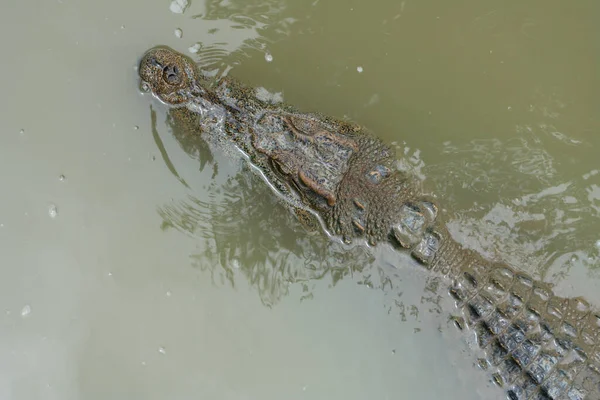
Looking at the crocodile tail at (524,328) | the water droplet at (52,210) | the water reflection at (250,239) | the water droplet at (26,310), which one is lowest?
the water droplet at (26,310)

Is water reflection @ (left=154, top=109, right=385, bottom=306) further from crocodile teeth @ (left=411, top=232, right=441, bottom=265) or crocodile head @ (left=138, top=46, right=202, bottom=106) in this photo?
crocodile teeth @ (left=411, top=232, right=441, bottom=265)

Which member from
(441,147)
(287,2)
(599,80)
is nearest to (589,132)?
(599,80)

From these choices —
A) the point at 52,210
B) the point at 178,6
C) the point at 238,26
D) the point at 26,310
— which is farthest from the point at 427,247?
the point at 26,310

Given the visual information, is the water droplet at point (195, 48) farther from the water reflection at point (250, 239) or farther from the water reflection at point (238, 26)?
the water reflection at point (250, 239)

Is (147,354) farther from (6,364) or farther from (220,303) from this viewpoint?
(6,364)

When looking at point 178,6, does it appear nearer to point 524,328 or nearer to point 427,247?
point 427,247

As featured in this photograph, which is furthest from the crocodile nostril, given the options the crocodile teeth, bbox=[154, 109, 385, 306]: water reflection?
the crocodile teeth

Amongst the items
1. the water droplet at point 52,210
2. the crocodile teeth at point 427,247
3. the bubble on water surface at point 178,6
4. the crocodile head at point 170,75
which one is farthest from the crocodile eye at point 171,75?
the crocodile teeth at point 427,247
